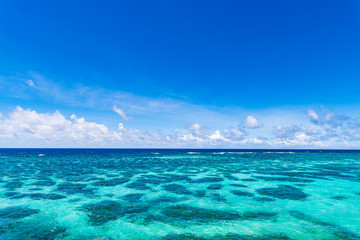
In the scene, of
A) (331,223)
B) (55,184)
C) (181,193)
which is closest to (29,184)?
(55,184)

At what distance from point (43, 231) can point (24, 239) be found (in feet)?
4.56

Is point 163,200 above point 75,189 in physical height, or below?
below

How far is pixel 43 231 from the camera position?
50.8 ft

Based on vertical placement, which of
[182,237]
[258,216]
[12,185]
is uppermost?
[12,185]

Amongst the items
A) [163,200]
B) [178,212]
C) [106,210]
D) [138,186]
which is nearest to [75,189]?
[138,186]

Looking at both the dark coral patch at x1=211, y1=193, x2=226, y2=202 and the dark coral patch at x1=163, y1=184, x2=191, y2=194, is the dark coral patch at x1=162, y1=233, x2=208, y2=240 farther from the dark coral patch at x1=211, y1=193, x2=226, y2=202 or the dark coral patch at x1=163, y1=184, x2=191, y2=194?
the dark coral patch at x1=163, y1=184, x2=191, y2=194

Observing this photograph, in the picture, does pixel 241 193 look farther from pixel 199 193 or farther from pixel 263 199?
pixel 199 193

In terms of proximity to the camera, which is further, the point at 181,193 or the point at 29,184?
the point at 29,184

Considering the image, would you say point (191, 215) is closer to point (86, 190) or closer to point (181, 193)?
point (181, 193)

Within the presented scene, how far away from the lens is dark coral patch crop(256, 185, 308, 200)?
81.8 ft

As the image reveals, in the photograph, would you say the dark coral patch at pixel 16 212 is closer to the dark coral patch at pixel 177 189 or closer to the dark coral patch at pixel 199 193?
the dark coral patch at pixel 177 189

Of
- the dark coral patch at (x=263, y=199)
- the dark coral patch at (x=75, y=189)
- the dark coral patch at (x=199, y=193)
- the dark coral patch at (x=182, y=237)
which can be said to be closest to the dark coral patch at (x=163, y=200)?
the dark coral patch at (x=199, y=193)

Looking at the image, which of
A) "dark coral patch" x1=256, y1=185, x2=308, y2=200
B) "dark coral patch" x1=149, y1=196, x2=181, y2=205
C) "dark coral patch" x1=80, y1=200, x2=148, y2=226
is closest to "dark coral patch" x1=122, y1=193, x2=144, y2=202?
"dark coral patch" x1=80, y1=200, x2=148, y2=226

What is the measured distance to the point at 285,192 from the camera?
88.4ft
